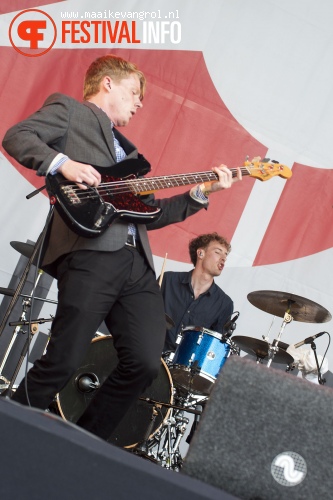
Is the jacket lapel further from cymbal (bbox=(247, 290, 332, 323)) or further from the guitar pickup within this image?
cymbal (bbox=(247, 290, 332, 323))

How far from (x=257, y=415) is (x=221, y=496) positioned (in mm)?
176

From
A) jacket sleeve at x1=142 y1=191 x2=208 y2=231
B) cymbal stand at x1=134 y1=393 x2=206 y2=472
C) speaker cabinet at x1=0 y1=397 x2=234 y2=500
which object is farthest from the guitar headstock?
speaker cabinet at x1=0 y1=397 x2=234 y2=500

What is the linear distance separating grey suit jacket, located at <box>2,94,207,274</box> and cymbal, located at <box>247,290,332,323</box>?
5.11 ft

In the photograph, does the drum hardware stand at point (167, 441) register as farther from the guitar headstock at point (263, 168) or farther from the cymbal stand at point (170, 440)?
the guitar headstock at point (263, 168)

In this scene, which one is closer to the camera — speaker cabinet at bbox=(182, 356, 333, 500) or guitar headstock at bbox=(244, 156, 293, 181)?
speaker cabinet at bbox=(182, 356, 333, 500)

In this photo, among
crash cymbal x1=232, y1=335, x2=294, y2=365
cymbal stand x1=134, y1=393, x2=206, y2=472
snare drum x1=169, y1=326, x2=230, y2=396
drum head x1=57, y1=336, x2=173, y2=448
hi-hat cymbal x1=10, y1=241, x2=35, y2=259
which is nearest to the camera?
drum head x1=57, y1=336, x2=173, y2=448

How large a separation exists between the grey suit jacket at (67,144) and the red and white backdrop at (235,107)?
2.00m

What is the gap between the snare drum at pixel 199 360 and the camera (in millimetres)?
3859

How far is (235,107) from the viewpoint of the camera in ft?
15.8

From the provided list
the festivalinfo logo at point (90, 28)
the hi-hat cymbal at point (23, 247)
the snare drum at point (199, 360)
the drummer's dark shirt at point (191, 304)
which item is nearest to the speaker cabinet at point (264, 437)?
the snare drum at point (199, 360)

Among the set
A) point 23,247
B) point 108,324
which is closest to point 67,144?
point 108,324

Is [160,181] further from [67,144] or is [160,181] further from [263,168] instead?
[263,168]

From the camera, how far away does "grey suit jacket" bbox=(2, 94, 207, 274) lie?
2.47 m

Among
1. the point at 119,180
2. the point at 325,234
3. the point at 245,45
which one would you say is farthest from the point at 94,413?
the point at 245,45
